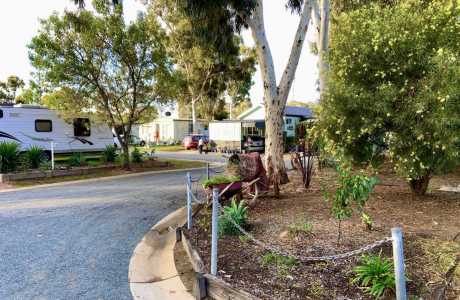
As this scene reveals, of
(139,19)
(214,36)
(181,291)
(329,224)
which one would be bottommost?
(181,291)

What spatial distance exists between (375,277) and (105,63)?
40.8 ft

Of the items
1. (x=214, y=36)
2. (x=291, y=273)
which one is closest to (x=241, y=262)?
(x=291, y=273)

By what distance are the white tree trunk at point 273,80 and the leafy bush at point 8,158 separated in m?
9.05

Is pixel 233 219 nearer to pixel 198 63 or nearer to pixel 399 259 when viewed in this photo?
pixel 399 259

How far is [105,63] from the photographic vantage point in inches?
500

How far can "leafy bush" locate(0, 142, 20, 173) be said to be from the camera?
1110 centimetres

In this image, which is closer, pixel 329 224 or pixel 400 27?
pixel 329 224

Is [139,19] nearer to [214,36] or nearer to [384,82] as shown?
[214,36]

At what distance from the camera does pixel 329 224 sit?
4723 millimetres

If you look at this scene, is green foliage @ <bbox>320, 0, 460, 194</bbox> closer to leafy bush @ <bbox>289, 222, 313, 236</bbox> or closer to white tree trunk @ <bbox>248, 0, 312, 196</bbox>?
leafy bush @ <bbox>289, 222, 313, 236</bbox>

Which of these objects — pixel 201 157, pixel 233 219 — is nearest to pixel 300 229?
pixel 233 219

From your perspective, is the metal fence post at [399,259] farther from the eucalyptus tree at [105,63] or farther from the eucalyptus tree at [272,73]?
the eucalyptus tree at [105,63]

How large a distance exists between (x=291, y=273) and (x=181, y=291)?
112 cm

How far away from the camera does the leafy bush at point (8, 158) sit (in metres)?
11.1
